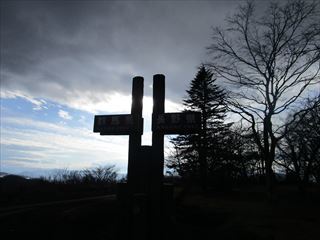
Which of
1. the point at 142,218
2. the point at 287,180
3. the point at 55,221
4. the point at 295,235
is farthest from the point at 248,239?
the point at 287,180

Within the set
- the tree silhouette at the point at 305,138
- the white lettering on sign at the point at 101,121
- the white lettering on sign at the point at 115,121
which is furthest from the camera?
the tree silhouette at the point at 305,138

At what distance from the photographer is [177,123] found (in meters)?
7.95

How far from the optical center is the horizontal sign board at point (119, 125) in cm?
854

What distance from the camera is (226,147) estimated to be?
24594 millimetres

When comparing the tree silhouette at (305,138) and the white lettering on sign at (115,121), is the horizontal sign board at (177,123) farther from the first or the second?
the tree silhouette at (305,138)

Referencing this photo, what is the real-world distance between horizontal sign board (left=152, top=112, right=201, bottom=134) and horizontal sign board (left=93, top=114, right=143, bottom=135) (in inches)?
22.5

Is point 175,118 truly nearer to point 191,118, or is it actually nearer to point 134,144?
point 191,118

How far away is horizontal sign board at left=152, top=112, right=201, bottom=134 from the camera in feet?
25.4

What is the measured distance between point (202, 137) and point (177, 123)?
52.9 feet

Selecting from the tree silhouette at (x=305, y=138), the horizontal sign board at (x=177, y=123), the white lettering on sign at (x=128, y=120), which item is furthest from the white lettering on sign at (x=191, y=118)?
the tree silhouette at (x=305, y=138)

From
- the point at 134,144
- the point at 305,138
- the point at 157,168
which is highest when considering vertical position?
the point at 305,138

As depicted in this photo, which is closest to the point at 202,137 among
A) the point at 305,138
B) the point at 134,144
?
the point at 305,138

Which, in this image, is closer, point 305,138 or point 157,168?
point 157,168

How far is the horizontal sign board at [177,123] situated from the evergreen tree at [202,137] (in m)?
14.7
